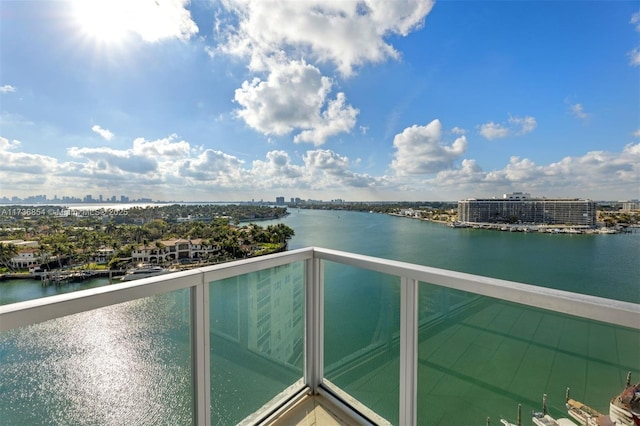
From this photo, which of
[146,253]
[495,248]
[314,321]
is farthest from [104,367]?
[495,248]

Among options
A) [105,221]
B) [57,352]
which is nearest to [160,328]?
[57,352]

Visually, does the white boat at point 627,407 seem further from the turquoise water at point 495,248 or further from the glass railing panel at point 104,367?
the turquoise water at point 495,248

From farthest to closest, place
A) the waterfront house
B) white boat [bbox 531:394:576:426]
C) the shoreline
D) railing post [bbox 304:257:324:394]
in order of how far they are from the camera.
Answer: the shoreline, the waterfront house, railing post [bbox 304:257:324:394], white boat [bbox 531:394:576:426]

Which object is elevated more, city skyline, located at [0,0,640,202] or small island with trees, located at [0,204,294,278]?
city skyline, located at [0,0,640,202]

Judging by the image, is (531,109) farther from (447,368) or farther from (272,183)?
(447,368)

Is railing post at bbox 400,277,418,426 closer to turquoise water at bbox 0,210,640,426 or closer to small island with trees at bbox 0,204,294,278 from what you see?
turquoise water at bbox 0,210,640,426

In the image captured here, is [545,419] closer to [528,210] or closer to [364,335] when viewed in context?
[364,335]

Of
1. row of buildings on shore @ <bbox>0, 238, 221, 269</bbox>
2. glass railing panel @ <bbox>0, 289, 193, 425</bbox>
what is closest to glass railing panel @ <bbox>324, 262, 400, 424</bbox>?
glass railing panel @ <bbox>0, 289, 193, 425</bbox>
